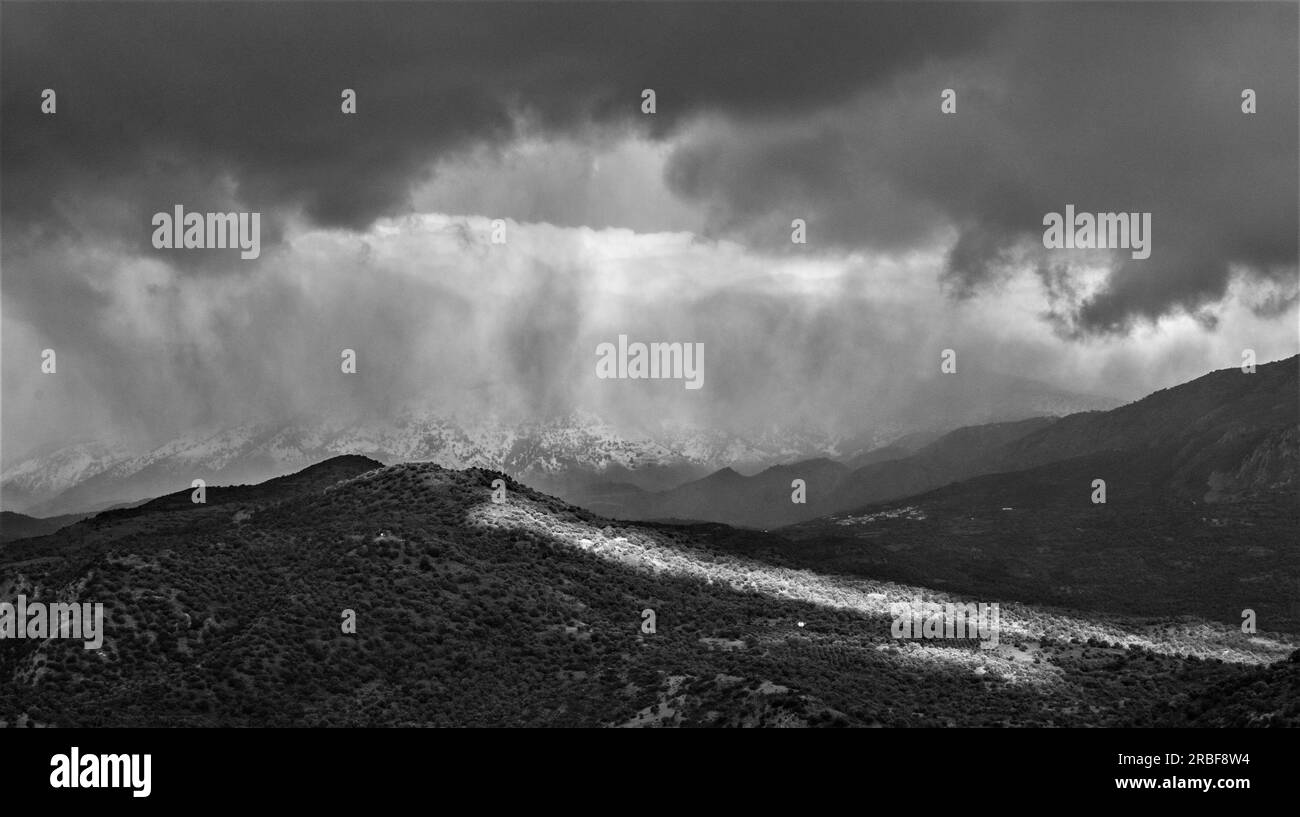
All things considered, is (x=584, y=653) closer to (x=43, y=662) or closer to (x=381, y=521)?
(x=381, y=521)

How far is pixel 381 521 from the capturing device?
329 feet

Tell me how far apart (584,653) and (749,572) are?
40.5 meters

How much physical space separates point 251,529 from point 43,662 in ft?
95.6

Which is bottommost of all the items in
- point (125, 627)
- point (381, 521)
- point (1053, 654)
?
point (1053, 654)

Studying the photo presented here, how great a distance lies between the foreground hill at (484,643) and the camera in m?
67.9

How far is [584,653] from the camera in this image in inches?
3199

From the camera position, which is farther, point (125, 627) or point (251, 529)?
point (251, 529)

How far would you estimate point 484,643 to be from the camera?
82000mm

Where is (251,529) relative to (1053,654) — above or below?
above

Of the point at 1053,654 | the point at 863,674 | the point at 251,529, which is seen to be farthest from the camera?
the point at 251,529

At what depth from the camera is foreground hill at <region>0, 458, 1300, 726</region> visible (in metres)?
67.9
